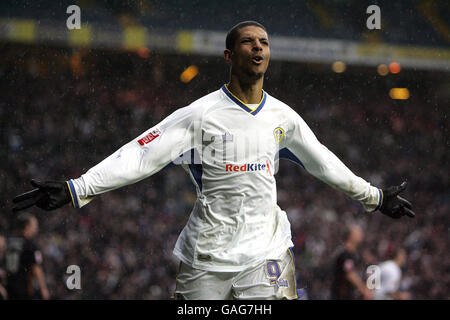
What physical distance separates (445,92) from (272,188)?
503 inches

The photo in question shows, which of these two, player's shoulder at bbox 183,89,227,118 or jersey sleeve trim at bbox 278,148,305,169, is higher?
player's shoulder at bbox 183,89,227,118

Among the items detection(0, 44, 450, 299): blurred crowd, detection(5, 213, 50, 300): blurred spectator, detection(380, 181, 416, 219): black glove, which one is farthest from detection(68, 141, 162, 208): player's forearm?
detection(0, 44, 450, 299): blurred crowd

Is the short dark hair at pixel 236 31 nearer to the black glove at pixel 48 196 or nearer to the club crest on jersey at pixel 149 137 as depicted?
the club crest on jersey at pixel 149 137

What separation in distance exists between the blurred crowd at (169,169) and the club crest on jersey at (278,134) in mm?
6560

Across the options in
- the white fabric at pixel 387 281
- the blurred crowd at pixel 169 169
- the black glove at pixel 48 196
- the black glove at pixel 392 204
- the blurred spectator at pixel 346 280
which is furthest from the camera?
the blurred crowd at pixel 169 169

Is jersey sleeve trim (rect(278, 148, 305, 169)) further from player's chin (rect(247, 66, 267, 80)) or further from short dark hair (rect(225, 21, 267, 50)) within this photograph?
short dark hair (rect(225, 21, 267, 50))

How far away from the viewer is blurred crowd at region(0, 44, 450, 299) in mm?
10398

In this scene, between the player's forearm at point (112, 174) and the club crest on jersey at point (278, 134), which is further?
the club crest on jersey at point (278, 134)

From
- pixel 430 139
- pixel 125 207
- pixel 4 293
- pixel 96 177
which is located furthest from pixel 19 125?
pixel 96 177

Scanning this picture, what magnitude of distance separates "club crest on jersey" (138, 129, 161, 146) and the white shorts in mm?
702

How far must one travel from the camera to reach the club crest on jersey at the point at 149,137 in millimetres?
3494

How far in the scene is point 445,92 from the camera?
601 inches

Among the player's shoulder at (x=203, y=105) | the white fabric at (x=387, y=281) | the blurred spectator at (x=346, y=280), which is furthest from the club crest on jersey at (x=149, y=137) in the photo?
the white fabric at (x=387, y=281)

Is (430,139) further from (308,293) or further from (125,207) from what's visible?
(125,207)
